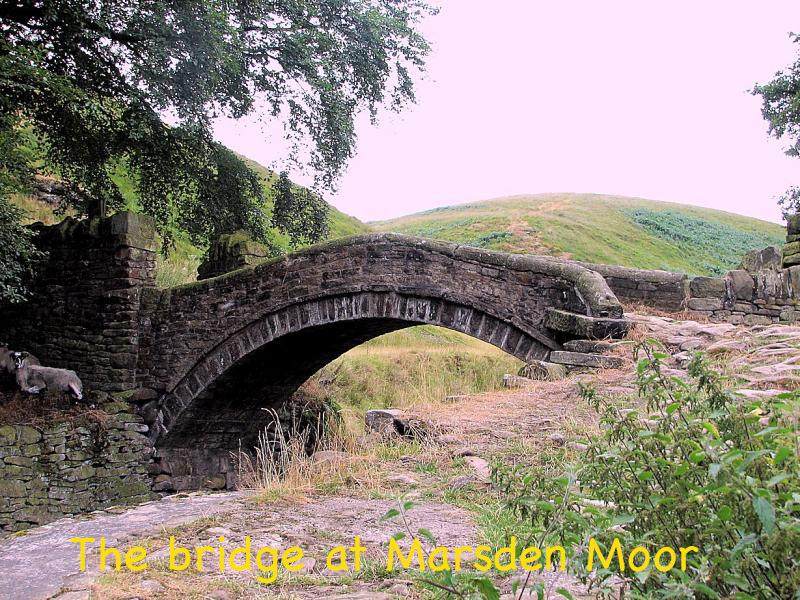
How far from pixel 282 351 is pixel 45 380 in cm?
379

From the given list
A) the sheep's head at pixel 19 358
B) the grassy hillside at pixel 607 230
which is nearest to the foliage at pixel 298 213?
the sheep's head at pixel 19 358

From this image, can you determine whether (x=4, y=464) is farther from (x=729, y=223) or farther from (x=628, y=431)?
(x=729, y=223)

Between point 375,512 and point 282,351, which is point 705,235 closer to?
point 282,351

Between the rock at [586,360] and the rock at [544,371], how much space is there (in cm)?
14

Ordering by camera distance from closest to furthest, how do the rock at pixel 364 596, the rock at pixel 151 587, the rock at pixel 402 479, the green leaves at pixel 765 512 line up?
the green leaves at pixel 765 512, the rock at pixel 364 596, the rock at pixel 151 587, the rock at pixel 402 479

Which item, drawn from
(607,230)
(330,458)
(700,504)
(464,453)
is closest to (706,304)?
(464,453)

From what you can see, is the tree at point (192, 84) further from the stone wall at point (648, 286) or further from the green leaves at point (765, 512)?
the green leaves at point (765, 512)

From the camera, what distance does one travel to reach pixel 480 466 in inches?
201

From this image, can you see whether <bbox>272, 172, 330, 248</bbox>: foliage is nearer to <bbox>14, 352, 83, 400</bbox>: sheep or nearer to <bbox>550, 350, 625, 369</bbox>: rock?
<bbox>14, 352, 83, 400</bbox>: sheep

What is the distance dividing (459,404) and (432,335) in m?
15.7

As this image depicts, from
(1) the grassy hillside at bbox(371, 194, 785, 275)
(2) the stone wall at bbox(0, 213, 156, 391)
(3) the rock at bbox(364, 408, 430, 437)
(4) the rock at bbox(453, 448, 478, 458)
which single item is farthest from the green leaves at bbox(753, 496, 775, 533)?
(1) the grassy hillside at bbox(371, 194, 785, 275)

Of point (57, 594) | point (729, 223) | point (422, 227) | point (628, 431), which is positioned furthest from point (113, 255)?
point (729, 223)

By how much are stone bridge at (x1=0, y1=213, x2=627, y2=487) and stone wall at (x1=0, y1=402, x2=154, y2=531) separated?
1.64 feet

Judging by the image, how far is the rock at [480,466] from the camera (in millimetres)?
4898
